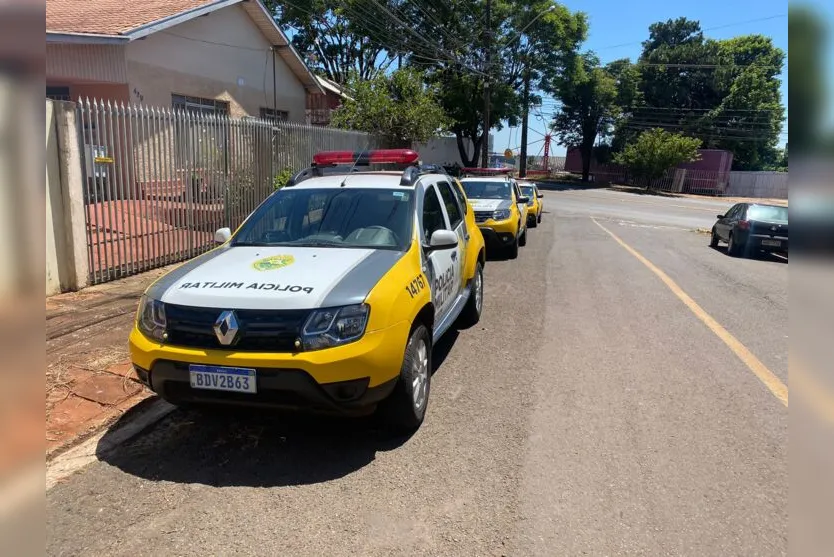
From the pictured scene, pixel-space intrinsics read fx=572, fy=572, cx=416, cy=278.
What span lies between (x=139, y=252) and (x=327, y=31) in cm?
3315

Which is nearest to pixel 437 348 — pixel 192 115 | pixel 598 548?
pixel 598 548

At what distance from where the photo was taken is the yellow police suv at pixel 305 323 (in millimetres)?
3404

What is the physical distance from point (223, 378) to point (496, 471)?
1.76 meters

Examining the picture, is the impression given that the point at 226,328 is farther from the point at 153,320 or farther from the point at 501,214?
the point at 501,214

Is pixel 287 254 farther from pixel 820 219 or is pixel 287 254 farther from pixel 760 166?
pixel 760 166

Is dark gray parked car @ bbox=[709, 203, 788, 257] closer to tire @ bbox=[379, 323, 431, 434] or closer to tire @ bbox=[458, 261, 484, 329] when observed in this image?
tire @ bbox=[458, 261, 484, 329]

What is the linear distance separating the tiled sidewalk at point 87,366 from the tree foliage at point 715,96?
49.9m

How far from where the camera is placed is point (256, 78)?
63.6ft

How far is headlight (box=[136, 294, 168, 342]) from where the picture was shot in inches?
143

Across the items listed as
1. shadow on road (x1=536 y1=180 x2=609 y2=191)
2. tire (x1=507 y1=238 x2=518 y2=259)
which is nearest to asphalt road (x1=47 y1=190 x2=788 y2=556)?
tire (x1=507 y1=238 x2=518 y2=259)

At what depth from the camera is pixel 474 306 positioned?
673 centimetres

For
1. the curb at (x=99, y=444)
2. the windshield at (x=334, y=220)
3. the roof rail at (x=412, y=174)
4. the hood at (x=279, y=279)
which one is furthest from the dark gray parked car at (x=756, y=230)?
the curb at (x=99, y=444)

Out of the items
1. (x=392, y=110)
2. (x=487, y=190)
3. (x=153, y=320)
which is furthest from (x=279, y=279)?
(x=392, y=110)

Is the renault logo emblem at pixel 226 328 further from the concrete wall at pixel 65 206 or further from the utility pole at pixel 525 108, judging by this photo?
the utility pole at pixel 525 108
